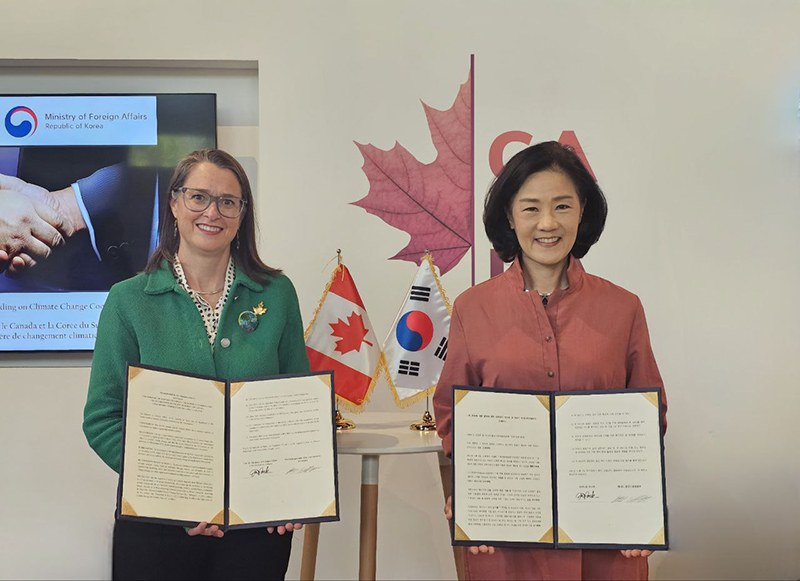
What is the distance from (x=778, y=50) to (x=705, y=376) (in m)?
1.32

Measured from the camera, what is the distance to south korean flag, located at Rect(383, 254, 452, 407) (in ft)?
8.34

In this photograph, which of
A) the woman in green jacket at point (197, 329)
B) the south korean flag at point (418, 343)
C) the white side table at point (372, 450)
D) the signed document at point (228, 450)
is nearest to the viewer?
the signed document at point (228, 450)

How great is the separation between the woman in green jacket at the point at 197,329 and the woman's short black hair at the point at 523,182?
0.55 metres

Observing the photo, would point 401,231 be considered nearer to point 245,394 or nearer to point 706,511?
point 245,394

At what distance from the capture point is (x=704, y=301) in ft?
10.0

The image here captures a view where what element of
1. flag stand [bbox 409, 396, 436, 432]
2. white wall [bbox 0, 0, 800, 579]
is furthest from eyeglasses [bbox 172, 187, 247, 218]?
white wall [bbox 0, 0, 800, 579]

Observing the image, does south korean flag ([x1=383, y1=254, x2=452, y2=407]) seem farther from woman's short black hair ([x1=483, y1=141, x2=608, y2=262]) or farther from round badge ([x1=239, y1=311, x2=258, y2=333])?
round badge ([x1=239, y1=311, x2=258, y2=333])

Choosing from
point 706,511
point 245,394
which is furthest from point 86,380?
point 706,511

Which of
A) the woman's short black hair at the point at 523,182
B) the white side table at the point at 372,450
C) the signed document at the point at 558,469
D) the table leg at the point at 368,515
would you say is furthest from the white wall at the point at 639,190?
the signed document at the point at 558,469

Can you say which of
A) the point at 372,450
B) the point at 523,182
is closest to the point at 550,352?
the point at 523,182

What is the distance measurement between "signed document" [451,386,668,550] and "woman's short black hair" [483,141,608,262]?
41 cm

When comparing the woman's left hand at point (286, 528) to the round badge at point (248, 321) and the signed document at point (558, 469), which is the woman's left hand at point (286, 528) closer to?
the signed document at point (558, 469)

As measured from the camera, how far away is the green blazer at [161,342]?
174 cm

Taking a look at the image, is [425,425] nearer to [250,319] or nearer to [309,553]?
[309,553]
